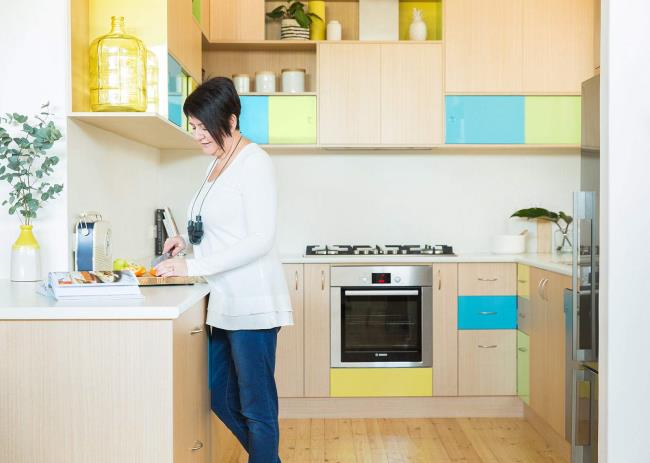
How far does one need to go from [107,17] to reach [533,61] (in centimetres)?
250

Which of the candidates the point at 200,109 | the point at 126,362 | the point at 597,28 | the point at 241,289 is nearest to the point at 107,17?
the point at 200,109

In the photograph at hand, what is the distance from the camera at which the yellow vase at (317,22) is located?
4305mm

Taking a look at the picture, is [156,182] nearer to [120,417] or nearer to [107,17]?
[107,17]

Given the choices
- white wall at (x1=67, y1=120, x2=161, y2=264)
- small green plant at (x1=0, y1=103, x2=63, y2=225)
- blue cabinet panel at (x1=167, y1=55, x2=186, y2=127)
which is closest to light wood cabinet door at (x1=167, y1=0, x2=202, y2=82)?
blue cabinet panel at (x1=167, y1=55, x2=186, y2=127)

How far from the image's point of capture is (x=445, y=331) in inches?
158


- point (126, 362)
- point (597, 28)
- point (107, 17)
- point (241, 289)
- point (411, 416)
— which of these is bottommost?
point (411, 416)

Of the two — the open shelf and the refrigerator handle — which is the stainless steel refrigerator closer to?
the refrigerator handle

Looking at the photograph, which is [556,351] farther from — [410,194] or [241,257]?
[241,257]

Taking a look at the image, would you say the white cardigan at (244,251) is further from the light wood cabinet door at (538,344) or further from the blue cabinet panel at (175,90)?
the light wood cabinet door at (538,344)

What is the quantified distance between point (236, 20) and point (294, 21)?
0.34 m

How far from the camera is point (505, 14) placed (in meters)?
4.19

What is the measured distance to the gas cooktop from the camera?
4242 mm

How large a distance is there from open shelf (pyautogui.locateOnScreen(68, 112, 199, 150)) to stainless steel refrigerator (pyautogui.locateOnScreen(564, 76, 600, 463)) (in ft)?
4.95

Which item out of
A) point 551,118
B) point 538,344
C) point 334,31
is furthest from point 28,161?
point 551,118
